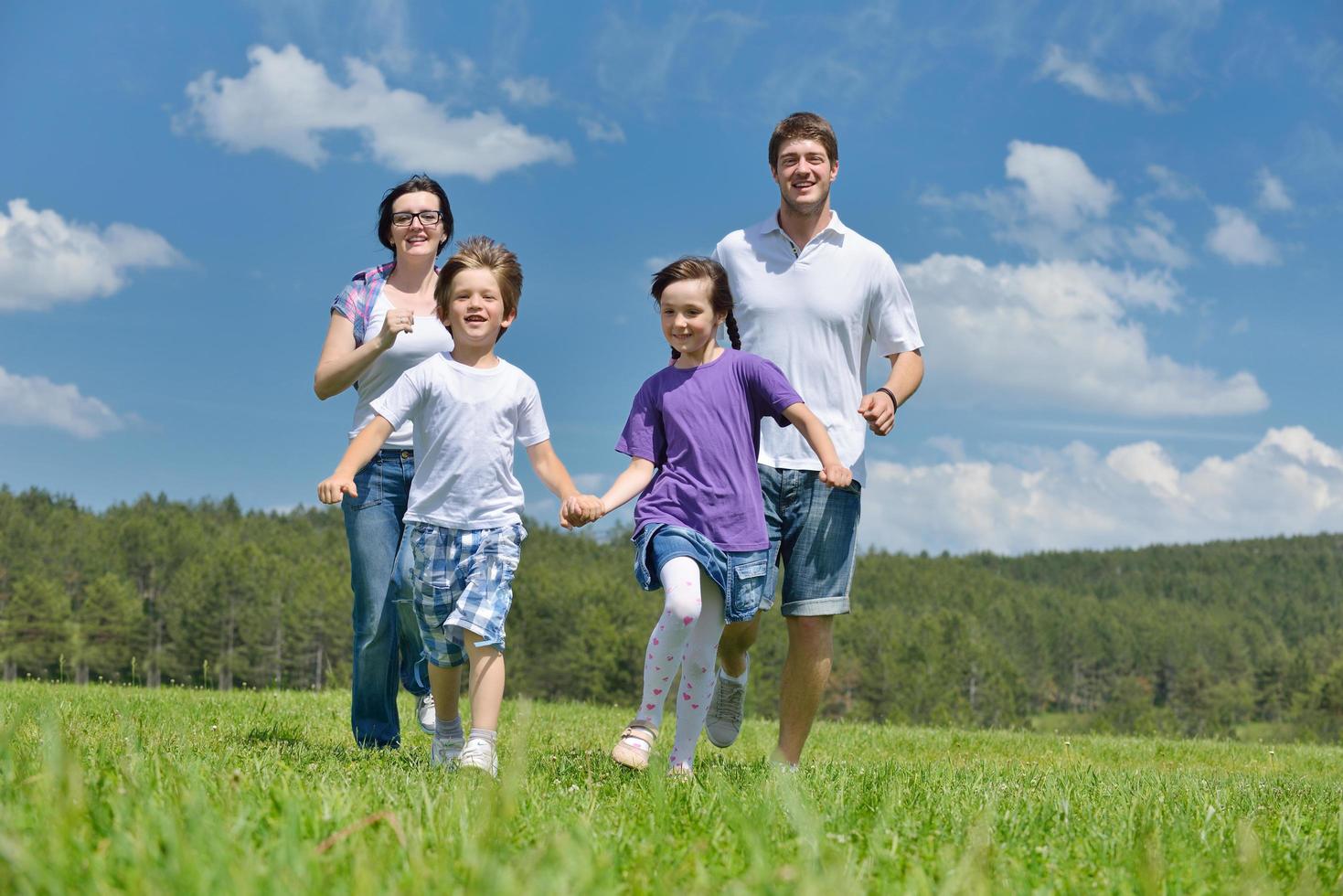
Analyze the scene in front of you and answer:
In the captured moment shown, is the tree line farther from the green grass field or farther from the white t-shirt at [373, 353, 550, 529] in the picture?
the green grass field

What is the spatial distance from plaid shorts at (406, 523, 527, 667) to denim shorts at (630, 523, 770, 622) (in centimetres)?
65

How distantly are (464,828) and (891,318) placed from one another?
4.22 m

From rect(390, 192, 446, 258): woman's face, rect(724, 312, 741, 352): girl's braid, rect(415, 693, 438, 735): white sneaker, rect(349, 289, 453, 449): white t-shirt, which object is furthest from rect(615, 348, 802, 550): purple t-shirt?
rect(415, 693, 438, 735): white sneaker

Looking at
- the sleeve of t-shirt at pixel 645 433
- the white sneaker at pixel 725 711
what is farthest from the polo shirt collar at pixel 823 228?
the white sneaker at pixel 725 711

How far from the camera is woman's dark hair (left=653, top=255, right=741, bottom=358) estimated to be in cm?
568

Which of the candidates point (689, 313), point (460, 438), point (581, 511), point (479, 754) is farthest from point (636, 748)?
point (689, 313)

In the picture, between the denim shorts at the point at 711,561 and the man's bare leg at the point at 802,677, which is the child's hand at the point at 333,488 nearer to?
the denim shorts at the point at 711,561

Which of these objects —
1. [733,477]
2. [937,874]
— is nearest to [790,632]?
[733,477]

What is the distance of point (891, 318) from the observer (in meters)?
6.29

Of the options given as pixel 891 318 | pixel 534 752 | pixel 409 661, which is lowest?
pixel 534 752

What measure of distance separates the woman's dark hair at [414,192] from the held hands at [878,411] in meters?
2.66

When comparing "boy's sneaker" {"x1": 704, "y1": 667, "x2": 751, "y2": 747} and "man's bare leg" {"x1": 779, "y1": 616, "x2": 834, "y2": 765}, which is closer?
"man's bare leg" {"x1": 779, "y1": 616, "x2": 834, "y2": 765}

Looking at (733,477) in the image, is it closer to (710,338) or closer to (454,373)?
(710,338)

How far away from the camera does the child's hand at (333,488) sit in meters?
5.26
